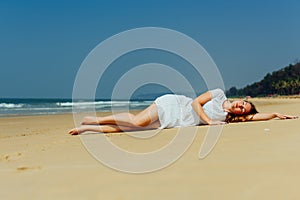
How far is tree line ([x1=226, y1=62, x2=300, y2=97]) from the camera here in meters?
92.1

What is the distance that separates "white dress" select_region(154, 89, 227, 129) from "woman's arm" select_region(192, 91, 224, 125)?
0.20 feet

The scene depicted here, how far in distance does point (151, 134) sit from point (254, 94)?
4481 inches

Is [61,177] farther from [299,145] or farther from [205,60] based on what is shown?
[205,60]

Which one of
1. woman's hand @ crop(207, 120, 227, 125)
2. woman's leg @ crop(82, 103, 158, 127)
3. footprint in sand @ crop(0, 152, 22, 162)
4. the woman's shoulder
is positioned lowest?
woman's hand @ crop(207, 120, 227, 125)

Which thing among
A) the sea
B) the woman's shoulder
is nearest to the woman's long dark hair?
the woman's shoulder

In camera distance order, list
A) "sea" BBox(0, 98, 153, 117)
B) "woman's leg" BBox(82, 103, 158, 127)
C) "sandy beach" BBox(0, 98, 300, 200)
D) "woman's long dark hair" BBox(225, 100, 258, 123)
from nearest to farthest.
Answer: "sandy beach" BBox(0, 98, 300, 200), "woman's leg" BBox(82, 103, 158, 127), "woman's long dark hair" BBox(225, 100, 258, 123), "sea" BBox(0, 98, 153, 117)

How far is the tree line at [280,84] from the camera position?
92125 millimetres

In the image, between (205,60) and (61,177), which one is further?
(205,60)

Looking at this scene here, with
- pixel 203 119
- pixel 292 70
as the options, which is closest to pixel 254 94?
pixel 292 70

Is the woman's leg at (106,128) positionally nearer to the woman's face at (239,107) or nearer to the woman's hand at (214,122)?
the woman's hand at (214,122)

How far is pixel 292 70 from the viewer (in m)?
107

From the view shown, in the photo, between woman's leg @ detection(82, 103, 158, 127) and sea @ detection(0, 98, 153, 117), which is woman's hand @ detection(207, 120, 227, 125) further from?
sea @ detection(0, 98, 153, 117)

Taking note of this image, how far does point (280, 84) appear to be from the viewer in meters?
96.9

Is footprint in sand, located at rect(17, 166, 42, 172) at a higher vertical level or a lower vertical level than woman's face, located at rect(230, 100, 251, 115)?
lower
